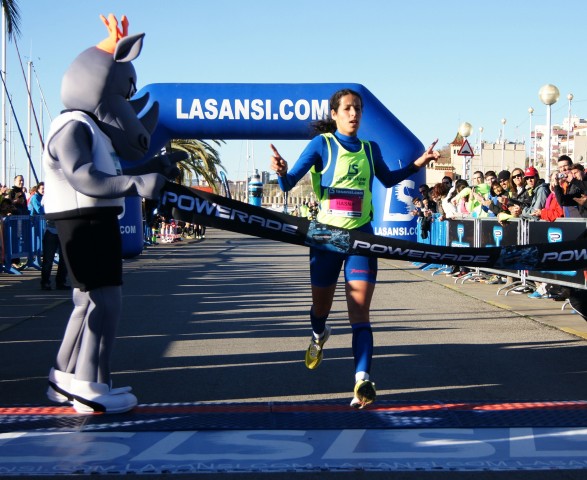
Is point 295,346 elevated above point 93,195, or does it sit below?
below

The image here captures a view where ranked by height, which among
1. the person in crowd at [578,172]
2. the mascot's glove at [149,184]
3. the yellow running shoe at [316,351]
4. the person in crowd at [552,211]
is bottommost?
the yellow running shoe at [316,351]

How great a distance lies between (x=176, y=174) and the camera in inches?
220

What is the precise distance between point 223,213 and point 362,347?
117 centimetres

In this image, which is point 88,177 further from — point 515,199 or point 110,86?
point 515,199

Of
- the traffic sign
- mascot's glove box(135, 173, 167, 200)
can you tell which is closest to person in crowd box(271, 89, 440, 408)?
mascot's glove box(135, 173, 167, 200)

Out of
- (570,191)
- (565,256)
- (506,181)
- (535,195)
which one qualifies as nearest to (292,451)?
(565,256)

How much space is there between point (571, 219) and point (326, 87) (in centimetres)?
636

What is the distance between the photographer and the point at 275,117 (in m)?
16.6

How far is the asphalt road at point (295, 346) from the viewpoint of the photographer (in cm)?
612

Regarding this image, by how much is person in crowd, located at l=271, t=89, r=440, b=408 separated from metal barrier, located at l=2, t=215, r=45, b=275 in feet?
40.5

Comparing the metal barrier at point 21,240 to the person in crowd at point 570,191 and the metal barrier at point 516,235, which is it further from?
the person in crowd at point 570,191

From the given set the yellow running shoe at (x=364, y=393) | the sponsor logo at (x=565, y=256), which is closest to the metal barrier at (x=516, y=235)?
the sponsor logo at (x=565, y=256)

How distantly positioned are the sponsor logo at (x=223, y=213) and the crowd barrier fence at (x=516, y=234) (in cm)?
488

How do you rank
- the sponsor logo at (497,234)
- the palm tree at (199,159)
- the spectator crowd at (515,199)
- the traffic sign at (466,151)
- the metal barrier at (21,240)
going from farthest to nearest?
1. the palm tree at (199,159)
2. the traffic sign at (466,151)
3. the metal barrier at (21,240)
4. the sponsor logo at (497,234)
5. the spectator crowd at (515,199)
